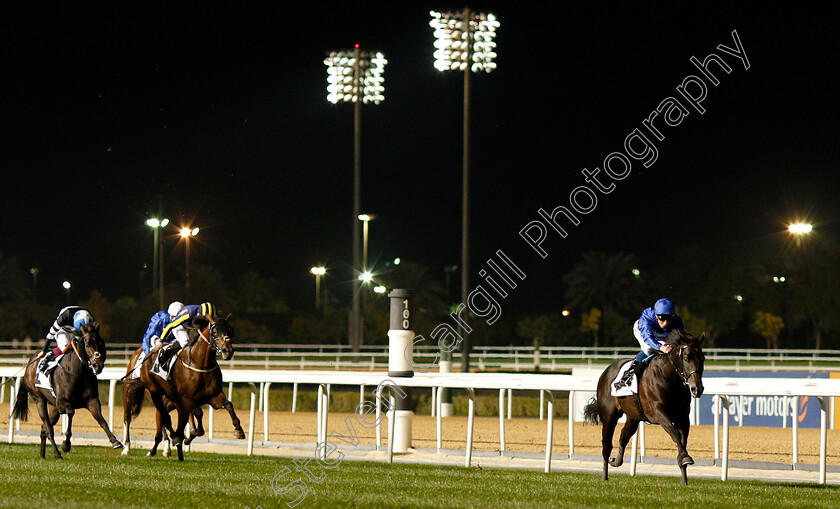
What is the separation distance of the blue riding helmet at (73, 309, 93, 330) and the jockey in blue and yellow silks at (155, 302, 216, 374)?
0.69 m

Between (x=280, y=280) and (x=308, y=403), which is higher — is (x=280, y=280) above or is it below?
above

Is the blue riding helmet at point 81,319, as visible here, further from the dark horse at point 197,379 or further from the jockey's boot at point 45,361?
the dark horse at point 197,379

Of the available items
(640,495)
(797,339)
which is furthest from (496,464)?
(797,339)

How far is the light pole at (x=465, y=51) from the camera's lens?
59.9 feet

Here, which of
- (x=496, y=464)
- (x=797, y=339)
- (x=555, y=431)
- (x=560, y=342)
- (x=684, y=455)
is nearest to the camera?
(x=684, y=455)

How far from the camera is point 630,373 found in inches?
304

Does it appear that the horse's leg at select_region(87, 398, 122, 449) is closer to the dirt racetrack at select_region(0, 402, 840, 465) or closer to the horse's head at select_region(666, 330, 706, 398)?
the dirt racetrack at select_region(0, 402, 840, 465)

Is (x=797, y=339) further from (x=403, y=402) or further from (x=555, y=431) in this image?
(x=403, y=402)

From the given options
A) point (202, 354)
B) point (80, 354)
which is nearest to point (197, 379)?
point (202, 354)

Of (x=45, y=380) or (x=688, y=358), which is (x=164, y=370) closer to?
(x=45, y=380)

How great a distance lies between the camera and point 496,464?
30.0 ft

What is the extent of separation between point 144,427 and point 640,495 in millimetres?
10250

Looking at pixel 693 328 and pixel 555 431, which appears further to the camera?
pixel 693 328

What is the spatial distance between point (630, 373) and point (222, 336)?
332cm
